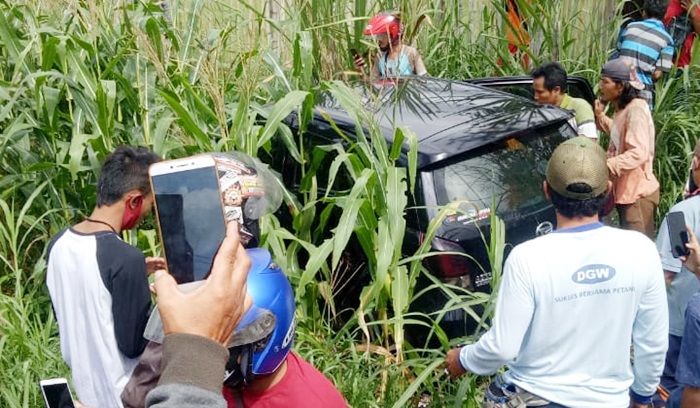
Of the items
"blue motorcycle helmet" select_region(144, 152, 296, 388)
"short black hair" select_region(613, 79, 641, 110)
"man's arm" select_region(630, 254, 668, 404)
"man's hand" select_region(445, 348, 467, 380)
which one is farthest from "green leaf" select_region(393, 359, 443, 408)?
"short black hair" select_region(613, 79, 641, 110)

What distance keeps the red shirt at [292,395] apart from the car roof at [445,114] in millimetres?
2073

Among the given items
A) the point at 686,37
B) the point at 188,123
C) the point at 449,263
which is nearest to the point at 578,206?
the point at 449,263

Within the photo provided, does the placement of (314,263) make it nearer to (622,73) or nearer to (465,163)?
(465,163)

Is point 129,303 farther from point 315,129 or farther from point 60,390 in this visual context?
point 315,129

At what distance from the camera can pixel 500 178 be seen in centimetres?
426

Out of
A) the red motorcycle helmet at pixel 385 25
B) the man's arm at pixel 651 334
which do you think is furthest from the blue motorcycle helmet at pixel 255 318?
the red motorcycle helmet at pixel 385 25

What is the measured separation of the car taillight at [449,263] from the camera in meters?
3.95

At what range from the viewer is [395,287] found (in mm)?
3816

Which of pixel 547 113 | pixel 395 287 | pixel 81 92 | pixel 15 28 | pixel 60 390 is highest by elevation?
pixel 15 28

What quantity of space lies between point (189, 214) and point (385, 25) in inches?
176

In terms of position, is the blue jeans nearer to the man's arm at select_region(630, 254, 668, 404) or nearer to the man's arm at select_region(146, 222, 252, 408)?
the man's arm at select_region(630, 254, 668, 404)

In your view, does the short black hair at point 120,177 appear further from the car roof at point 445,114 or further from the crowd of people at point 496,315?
the car roof at point 445,114

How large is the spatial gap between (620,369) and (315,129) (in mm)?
2519

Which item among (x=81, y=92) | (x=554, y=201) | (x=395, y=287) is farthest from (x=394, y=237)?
(x=81, y=92)
